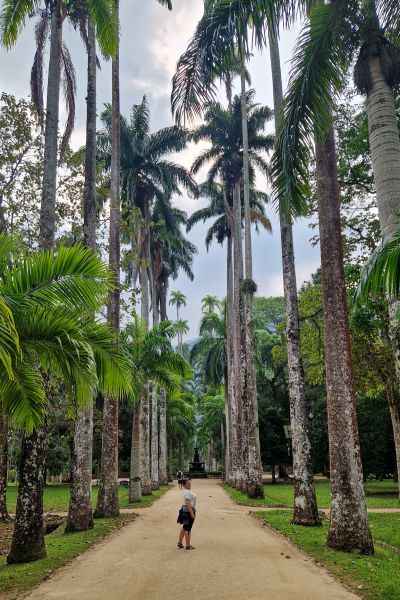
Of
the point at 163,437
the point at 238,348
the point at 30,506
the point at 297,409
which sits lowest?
the point at 30,506

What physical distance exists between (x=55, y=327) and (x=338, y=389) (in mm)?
5156

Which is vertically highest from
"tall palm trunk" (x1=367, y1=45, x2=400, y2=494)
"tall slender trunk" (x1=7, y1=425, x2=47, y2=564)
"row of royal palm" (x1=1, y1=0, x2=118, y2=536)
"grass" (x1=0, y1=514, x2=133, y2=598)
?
"row of royal palm" (x1=1, y1=0, x2=118, y2=536)

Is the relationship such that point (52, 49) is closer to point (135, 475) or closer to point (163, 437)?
point (135, 475)

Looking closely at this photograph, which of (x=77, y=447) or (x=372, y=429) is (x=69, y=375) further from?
(x=372, y=429)

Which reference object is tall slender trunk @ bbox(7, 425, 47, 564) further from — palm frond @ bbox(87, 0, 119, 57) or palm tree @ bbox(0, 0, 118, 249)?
palm frond @ bbox(87, 0, 119, 57)

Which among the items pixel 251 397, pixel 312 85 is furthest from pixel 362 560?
pixel 251 397

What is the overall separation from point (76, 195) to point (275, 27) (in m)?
9.64

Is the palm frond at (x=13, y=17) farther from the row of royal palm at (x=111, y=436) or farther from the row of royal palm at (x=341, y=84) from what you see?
the row of royal palm at (x=341, y=84)

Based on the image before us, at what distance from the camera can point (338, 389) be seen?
347 inches

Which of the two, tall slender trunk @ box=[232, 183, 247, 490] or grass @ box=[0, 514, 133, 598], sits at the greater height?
tall slender trunk @ box=[232, 183, 247, 490]

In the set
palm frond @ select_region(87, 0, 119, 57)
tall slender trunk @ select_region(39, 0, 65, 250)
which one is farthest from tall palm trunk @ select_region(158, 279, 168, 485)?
palm frond @ select_region(87, 0, 119, 57)

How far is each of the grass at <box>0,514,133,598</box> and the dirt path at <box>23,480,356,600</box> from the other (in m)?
0.24

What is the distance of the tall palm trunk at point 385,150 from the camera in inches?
269

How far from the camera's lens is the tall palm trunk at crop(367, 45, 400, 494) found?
6836mm
